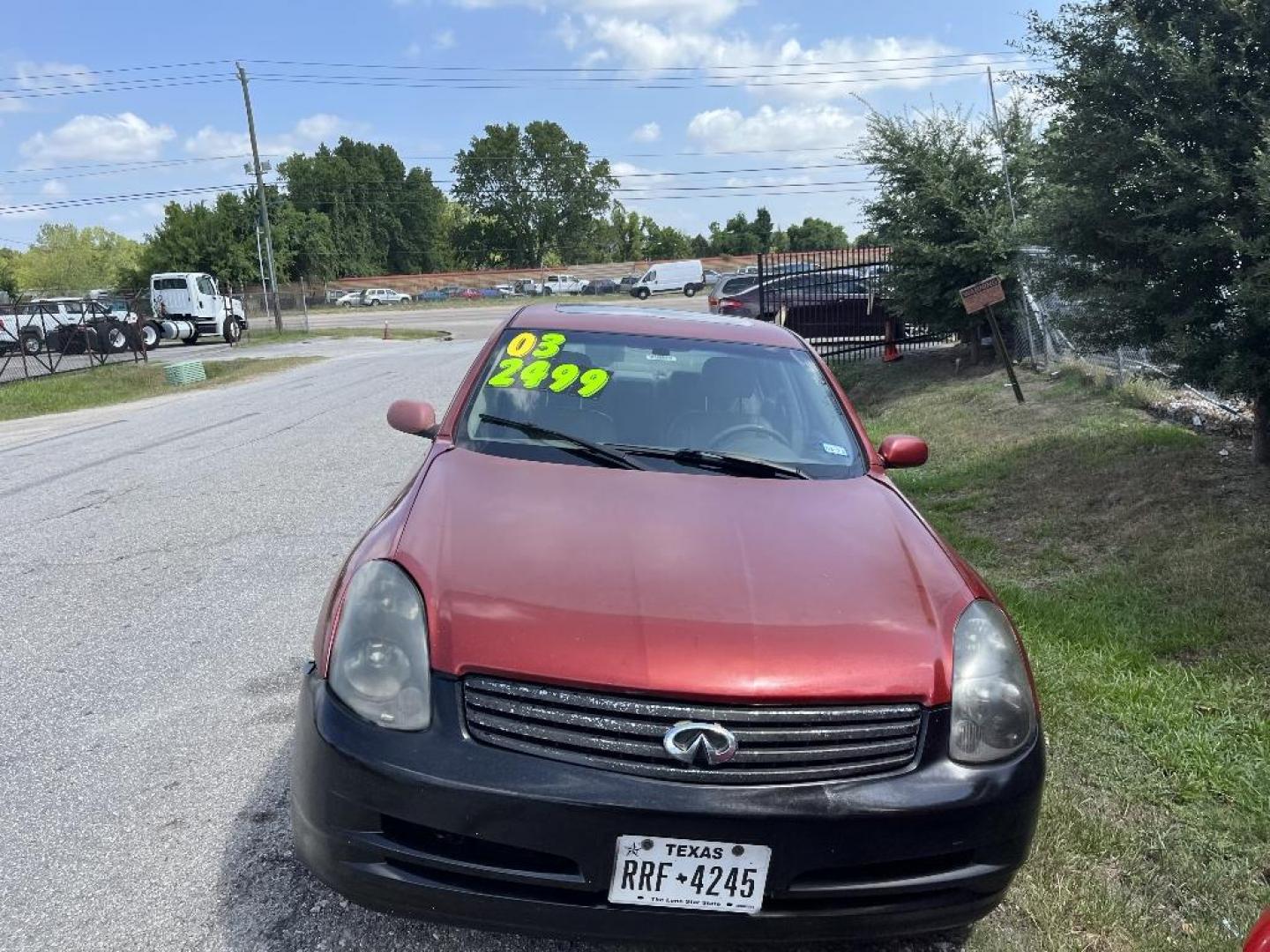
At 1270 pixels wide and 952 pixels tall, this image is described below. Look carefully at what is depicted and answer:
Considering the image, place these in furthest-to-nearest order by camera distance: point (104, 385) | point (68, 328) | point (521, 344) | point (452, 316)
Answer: point (452, 316) < point (68, 328) < point (104, 385) < point (521, 344)

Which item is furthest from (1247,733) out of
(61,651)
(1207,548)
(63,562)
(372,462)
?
(372,462)

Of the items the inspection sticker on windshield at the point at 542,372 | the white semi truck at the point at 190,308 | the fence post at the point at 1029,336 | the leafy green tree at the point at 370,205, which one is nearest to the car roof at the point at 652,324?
the inspection sticker on windshield at the point at 542,372

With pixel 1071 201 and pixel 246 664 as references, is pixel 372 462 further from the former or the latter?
pixel 1071 201

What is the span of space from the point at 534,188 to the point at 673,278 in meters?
56.7

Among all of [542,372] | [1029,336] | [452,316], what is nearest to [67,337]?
[1029,336]

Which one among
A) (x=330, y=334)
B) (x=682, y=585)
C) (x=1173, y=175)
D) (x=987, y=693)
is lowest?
(x=330, y=334)

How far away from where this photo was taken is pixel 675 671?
82.7 inches

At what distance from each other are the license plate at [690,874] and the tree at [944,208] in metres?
11.9

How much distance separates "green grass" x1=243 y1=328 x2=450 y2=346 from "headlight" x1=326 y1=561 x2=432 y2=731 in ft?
108

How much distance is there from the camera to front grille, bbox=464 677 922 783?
2.05m

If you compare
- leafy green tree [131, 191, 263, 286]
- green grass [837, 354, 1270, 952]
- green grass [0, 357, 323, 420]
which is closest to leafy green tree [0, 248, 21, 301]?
leafy green tree [131, 191, 263, 286]

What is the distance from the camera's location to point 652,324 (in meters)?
4.17

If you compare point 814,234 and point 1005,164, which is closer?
point 1005,164

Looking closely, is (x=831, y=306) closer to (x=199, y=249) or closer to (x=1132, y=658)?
(x=1132, y=658)
